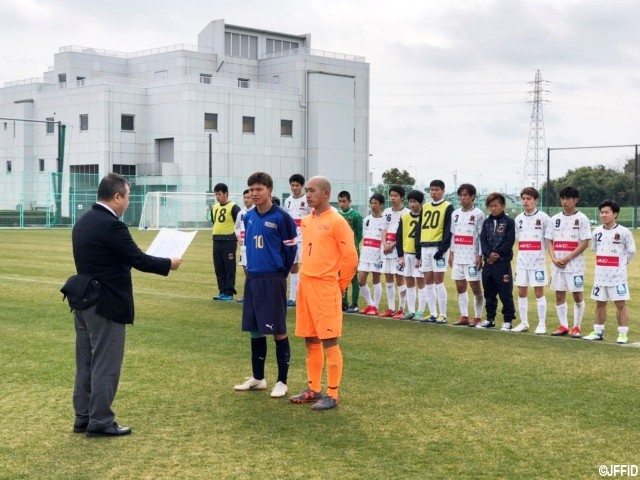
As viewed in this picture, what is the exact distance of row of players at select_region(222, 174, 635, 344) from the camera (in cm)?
1266

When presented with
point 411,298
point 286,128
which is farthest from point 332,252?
point 286,128

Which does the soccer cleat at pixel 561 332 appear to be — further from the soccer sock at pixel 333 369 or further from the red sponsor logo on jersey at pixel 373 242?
the soccer sock at pixel 333 369

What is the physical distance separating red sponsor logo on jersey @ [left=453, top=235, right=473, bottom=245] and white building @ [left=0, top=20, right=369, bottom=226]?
51.0 m

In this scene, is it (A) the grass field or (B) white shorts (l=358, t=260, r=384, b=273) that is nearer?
(A) the grass field

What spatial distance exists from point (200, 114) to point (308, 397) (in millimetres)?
63111

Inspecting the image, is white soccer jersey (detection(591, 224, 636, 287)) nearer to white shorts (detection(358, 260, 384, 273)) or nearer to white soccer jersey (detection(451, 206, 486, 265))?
white soccer jersey (detection(451, 206, 486, 265))

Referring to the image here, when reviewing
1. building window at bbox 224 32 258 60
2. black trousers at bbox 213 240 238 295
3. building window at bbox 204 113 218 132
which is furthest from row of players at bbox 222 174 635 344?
building window at bbox 224 32 258 60

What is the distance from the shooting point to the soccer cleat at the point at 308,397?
341 inches

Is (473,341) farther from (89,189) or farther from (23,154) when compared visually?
(23,154)

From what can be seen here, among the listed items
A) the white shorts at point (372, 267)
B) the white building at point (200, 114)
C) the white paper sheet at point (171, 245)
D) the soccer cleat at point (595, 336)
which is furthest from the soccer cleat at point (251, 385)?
the white building at point (200, 114)

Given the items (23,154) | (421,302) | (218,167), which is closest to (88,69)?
(23,154)

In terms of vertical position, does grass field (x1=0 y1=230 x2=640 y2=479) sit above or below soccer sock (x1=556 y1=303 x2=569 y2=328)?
below

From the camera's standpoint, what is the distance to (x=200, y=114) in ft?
230

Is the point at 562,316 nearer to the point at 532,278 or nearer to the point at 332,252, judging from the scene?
the point at 532,278
